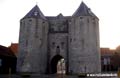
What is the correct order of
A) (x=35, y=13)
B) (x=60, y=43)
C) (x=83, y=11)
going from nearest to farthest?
(x=83, y=11) → (x=60, y=43) → (x=35, y=13)

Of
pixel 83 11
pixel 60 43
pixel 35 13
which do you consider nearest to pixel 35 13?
pixel 35 13

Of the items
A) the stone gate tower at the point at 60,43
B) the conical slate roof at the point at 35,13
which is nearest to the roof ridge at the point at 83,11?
the stone gate tower at the point at 60,43

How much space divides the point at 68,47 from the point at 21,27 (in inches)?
434

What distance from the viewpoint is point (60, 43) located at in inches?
1665

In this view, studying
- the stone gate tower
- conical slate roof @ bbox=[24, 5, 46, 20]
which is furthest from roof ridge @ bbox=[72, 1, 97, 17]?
conical slate roof @ bbox=[24, 5, 46, 20]

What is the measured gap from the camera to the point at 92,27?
131 ft

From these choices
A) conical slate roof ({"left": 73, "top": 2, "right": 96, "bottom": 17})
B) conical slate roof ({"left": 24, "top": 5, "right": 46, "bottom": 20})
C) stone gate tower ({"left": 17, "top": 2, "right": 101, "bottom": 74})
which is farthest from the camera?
conical slate roof ({"left": 24, "top": 5, "right": 46, "bottom": 20})

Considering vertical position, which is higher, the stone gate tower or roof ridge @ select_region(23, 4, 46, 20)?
roof ridge @ select_region(23, 4, 46, 20)

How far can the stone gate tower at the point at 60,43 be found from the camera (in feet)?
127

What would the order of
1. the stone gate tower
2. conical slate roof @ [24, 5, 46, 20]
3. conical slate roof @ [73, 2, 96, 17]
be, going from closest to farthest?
the stone gate tower
conical slate roof @ [73, 2, 96, 17]
conical slate roof @ [24, 5, 46, 20]

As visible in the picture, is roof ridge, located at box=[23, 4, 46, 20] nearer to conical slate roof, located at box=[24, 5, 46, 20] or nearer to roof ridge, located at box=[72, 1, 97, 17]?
conical slate roof, located at box=[24, 5, 46, 20]

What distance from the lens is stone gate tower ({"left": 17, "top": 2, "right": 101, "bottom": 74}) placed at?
3869 cm

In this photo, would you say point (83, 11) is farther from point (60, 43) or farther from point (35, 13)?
point (35, 13)

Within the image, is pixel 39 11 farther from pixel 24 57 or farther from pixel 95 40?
pixel 95 40
